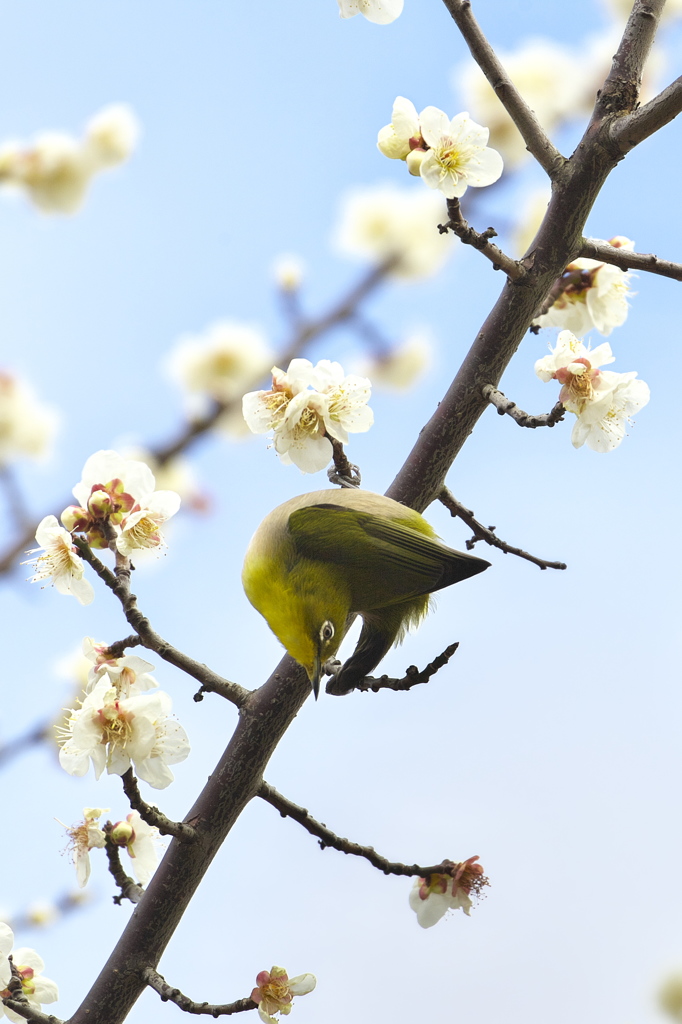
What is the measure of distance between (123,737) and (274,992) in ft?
2.33

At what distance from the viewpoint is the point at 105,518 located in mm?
2191

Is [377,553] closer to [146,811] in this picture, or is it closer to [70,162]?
[146,811]

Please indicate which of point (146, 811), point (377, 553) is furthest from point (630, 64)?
point (146, 811)

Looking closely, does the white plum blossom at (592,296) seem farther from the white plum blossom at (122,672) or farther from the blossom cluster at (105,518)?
the white plum blossom at (122,672)

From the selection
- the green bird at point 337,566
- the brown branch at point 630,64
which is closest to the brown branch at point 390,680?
the green bird at point 337,566

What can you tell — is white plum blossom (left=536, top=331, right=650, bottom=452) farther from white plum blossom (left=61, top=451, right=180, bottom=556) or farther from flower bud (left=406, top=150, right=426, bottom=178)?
white plum blossom (left=61, top=451, right=180, bottom=556)

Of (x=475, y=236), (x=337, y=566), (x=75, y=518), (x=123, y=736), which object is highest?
(x=475, y=236)

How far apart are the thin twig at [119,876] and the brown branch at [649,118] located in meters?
2.11

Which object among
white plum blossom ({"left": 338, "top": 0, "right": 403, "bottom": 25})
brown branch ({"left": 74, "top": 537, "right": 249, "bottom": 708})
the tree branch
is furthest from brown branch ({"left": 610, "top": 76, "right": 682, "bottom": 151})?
brown branch ({"left": 74, "top": 537, "right": 249, "bottom": 708})

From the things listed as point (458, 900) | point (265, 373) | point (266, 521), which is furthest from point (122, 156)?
point (458, 900)

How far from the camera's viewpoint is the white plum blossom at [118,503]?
2.17 metres

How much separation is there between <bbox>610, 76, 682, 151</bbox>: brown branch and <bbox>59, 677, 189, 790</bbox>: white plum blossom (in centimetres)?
167

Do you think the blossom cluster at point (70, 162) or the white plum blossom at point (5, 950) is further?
the blossom cluster at point (70, 162)

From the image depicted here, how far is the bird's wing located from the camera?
212 cm
